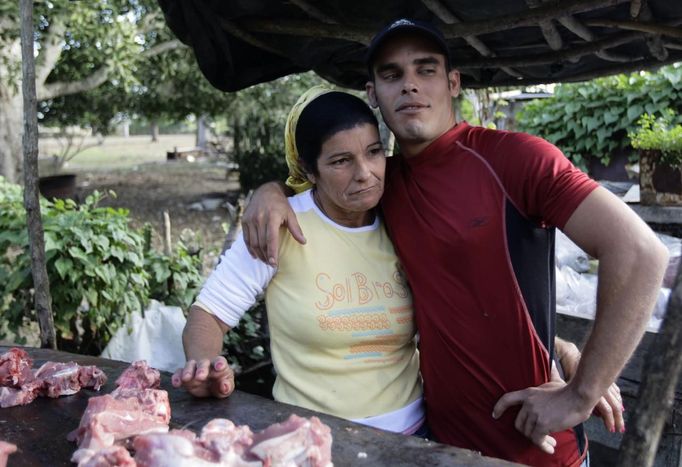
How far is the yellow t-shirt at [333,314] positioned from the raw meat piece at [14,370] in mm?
763

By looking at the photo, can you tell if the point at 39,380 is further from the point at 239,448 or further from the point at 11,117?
the point at 11,117

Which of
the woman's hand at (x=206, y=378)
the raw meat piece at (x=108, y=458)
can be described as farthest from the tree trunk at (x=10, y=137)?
the raw meat piece at (x=108, y=458)

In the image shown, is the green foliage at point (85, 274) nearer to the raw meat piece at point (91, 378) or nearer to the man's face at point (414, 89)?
the raw meat piece at point (91, 378)

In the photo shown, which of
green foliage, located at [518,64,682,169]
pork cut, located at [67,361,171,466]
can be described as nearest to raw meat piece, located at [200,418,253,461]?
pork cut, located at [67,361,171,466]

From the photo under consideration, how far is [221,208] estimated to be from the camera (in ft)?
48.2

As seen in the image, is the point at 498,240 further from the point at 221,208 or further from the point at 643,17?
the point at 221,208


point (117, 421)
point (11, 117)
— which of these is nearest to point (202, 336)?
point (117, 421)

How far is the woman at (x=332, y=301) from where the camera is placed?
226cm

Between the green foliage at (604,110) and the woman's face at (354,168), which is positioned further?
the green foliage at (604,110)

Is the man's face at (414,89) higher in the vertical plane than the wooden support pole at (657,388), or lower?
higher

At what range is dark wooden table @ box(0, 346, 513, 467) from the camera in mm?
1861

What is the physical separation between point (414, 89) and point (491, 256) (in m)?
0.65

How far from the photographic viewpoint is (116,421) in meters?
1.92

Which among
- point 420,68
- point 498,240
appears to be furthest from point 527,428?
point 420,68
